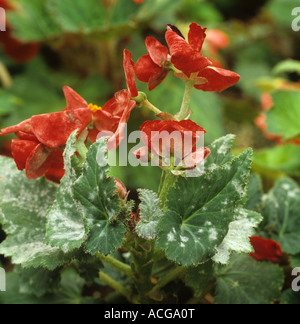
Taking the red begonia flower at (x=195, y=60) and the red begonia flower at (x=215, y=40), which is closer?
the red begonia flower at (x=195, y=60)

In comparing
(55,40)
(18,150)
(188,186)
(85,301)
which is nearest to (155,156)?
(188,186)

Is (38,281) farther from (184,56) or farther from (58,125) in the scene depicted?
(184,56)

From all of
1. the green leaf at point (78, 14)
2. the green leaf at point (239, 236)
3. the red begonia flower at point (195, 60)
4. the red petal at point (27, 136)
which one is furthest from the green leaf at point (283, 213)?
the green leaf at point (78, 14)

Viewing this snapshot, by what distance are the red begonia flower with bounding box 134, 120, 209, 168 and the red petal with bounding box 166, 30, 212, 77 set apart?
6cm

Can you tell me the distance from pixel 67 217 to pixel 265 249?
0.28 m

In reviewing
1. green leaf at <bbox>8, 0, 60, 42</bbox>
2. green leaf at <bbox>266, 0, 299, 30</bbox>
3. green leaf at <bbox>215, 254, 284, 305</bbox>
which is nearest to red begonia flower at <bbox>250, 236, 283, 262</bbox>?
green leaf at <bbox>215, 254, 284, 305</bbox>

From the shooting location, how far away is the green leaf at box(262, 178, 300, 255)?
62 cm

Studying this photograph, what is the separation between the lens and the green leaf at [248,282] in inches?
21.4

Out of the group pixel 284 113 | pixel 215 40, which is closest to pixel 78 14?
pixel 215 40

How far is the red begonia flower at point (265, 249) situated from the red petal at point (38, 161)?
0.94 feet

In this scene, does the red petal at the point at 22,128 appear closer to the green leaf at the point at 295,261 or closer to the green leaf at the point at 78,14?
the green leaf at the point at 295,261

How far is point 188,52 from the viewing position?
426mm

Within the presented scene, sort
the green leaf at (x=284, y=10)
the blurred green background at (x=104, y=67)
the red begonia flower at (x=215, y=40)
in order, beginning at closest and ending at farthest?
the blurred green background at (x=104, y=67), the red begonia flower at (x=215, y=40), the green leaf at (x=284, y=10)

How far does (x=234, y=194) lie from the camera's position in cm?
43
